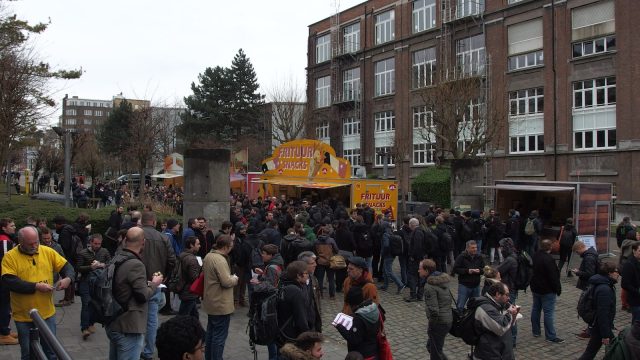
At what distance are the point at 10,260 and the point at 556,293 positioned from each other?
7.55m

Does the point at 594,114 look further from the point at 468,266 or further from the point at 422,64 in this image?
the point at 468,266

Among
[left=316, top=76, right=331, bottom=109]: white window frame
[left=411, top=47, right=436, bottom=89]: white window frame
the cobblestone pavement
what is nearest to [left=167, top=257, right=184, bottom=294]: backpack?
the cobblestone pavement

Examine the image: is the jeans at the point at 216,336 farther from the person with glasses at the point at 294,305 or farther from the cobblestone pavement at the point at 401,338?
the person with glasses at the point at 294,305

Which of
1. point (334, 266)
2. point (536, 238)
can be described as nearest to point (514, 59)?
point (536, 238)

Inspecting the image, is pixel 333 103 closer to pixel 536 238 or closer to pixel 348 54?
pixel 348 54

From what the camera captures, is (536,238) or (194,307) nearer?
(194,307)

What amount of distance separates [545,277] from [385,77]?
37.0 m

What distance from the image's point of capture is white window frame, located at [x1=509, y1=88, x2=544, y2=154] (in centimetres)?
3219

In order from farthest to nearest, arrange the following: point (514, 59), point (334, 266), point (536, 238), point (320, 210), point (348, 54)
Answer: point (348, 54) → point (514, 59) → point (320, 210) → point (536, 238) → point (334, 266)

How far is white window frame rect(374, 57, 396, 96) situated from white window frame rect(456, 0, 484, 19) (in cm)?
729

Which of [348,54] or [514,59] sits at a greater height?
[348,54]

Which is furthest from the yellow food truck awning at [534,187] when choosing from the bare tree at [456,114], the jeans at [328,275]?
the jeans at [328,275]

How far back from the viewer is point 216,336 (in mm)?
6188

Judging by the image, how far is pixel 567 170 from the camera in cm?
3034
